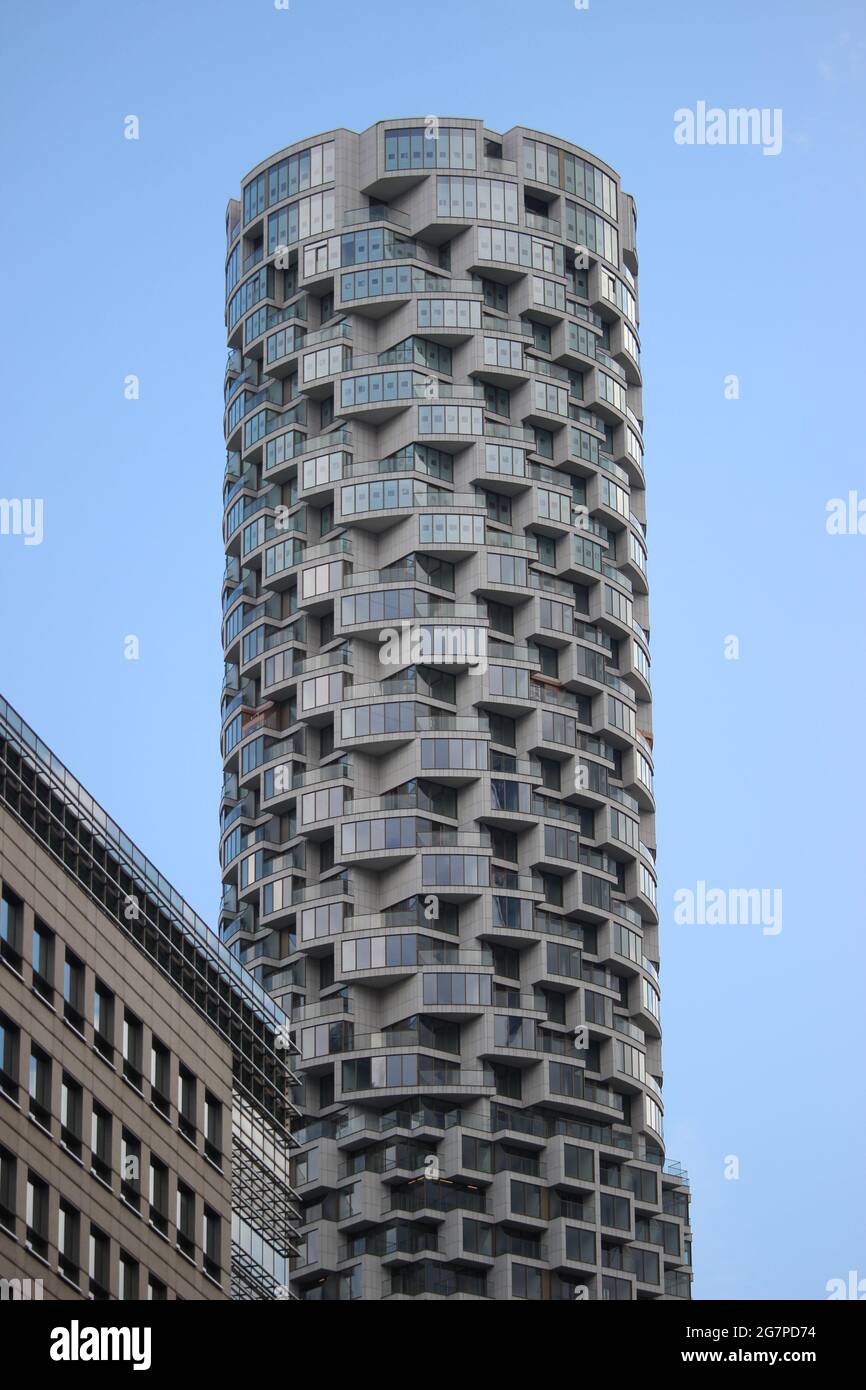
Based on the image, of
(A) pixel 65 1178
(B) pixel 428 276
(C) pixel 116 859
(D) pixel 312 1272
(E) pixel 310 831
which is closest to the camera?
(A) pixel 65 1178

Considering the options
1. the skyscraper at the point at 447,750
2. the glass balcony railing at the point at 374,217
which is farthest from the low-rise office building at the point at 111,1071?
the glass balcony railing at the point at 374,217

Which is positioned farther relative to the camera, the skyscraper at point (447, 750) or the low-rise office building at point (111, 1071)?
the skyscraper at point (447, 750)

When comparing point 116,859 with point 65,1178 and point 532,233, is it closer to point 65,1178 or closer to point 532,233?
point 65,1178

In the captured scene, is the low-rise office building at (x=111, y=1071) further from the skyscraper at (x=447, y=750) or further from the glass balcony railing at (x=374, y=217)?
the glass balcony railing at (x=374, y=217)

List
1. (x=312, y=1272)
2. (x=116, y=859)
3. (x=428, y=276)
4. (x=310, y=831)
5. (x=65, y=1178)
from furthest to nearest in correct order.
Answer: (x=428, y=276), (x=310, y=831), (x=312, y=1272), (x=116, y=859), (x=65, y=1178)

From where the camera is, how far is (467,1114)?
16988 cm

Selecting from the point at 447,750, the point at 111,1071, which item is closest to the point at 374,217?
the point at 447,750

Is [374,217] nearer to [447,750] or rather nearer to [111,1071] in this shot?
[447,750]

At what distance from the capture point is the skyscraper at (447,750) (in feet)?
554

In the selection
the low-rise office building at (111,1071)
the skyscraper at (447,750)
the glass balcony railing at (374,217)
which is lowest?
the low-rise office building at (111,1071)

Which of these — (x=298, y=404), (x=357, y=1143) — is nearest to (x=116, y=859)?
(x=357, y=1143)

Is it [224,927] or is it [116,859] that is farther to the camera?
[224,927]
